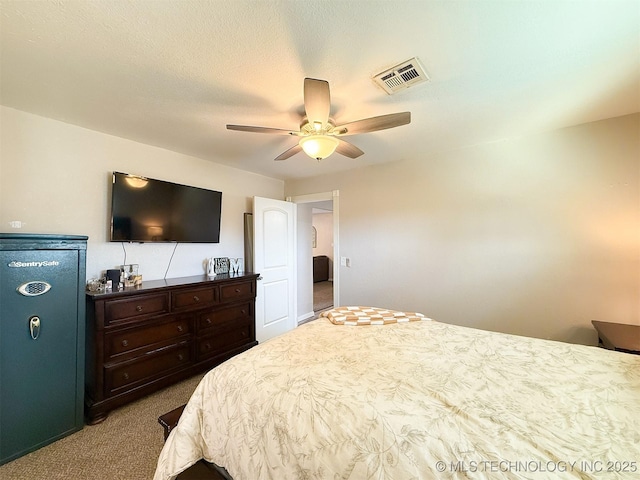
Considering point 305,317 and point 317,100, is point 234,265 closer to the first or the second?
point 305,317

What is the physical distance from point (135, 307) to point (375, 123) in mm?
2376

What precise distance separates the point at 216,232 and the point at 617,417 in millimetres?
3343

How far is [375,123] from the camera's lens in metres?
1.65

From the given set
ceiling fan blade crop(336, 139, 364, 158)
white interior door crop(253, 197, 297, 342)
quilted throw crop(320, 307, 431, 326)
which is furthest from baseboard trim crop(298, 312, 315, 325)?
ceiling fan blade crop(336, 139, 364, 158)

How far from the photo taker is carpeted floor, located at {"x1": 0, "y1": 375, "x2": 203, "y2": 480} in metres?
1.50

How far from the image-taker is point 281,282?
12.4ft

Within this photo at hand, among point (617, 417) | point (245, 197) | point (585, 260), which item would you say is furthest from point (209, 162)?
point (585, 260)

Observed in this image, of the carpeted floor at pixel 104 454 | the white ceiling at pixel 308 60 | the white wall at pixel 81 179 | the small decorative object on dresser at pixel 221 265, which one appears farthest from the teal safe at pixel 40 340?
the small decorative object on dresser at pixel 221 265

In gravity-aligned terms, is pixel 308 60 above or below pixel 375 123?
above

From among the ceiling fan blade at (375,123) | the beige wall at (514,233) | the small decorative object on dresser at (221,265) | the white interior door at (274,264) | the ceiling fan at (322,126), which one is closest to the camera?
the ceiling fan at (322,126)

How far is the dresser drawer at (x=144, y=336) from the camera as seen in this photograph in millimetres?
2014

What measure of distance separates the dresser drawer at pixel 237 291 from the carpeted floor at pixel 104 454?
110cm

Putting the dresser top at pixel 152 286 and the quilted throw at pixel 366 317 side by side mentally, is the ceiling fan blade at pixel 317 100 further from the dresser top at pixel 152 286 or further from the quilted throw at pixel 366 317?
the dresser top at pixel 152 286

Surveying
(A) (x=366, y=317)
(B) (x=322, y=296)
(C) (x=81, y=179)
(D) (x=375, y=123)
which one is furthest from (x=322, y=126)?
(B) (x=322, y=296)
